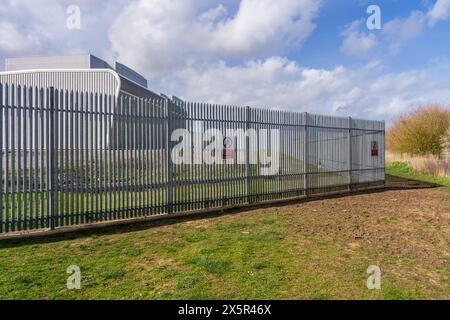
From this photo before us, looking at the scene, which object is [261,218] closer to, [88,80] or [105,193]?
[105,193]

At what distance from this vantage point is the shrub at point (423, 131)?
72.9 feet

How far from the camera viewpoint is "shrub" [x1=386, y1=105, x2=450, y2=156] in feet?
72.9

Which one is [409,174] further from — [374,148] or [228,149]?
[228,149]

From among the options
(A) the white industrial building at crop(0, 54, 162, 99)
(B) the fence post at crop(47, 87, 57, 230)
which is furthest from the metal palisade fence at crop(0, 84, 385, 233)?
(A) the white industrial building at crop(0, 54, 162, 99)

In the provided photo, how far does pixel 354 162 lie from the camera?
12492 mm

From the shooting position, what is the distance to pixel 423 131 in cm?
2264

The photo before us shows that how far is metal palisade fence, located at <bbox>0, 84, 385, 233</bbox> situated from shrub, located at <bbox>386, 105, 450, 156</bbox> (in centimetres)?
1575

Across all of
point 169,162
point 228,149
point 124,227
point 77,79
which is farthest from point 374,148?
point 77,79

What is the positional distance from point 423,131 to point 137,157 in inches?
879

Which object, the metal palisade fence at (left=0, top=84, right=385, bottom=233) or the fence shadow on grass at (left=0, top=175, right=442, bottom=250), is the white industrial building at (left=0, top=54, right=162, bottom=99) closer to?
the metal palisade fence at (left=0, top=84, right=385, bottom=233)

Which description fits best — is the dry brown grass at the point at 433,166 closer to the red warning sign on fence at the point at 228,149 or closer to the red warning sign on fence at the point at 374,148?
the red warning sign on fence at the point at 374,148

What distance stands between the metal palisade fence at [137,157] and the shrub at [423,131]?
1575 cm

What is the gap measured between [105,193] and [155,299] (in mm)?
3637

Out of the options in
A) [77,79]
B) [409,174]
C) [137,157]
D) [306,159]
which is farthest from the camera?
[77,79]
